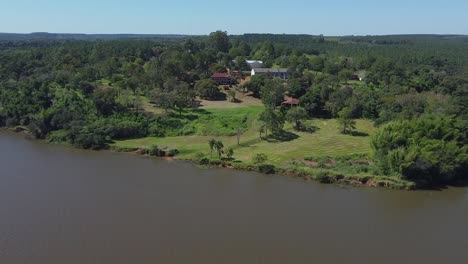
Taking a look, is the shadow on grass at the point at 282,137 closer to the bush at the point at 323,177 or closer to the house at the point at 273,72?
the bush at the point at 323,177

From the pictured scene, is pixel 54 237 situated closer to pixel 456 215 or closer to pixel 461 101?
pixel 456 215

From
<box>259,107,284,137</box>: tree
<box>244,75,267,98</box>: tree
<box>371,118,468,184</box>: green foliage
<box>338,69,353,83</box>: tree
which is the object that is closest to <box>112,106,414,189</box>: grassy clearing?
<box>371,118,468,184</box>: green foliage

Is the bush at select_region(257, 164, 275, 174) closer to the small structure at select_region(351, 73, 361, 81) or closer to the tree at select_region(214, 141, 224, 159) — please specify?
the tree at select_region(214, 141, 224, 159)

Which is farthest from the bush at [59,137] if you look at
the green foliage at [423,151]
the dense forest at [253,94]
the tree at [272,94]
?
the green foliage at [423,151]

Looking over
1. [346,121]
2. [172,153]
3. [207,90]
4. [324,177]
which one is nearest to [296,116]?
[346,121]

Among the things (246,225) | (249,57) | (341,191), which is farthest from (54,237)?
(249,57)

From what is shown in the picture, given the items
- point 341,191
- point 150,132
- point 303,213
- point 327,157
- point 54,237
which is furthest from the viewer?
point 150,132

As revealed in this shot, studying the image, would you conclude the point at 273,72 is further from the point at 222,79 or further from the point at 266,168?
the point at 266,168
